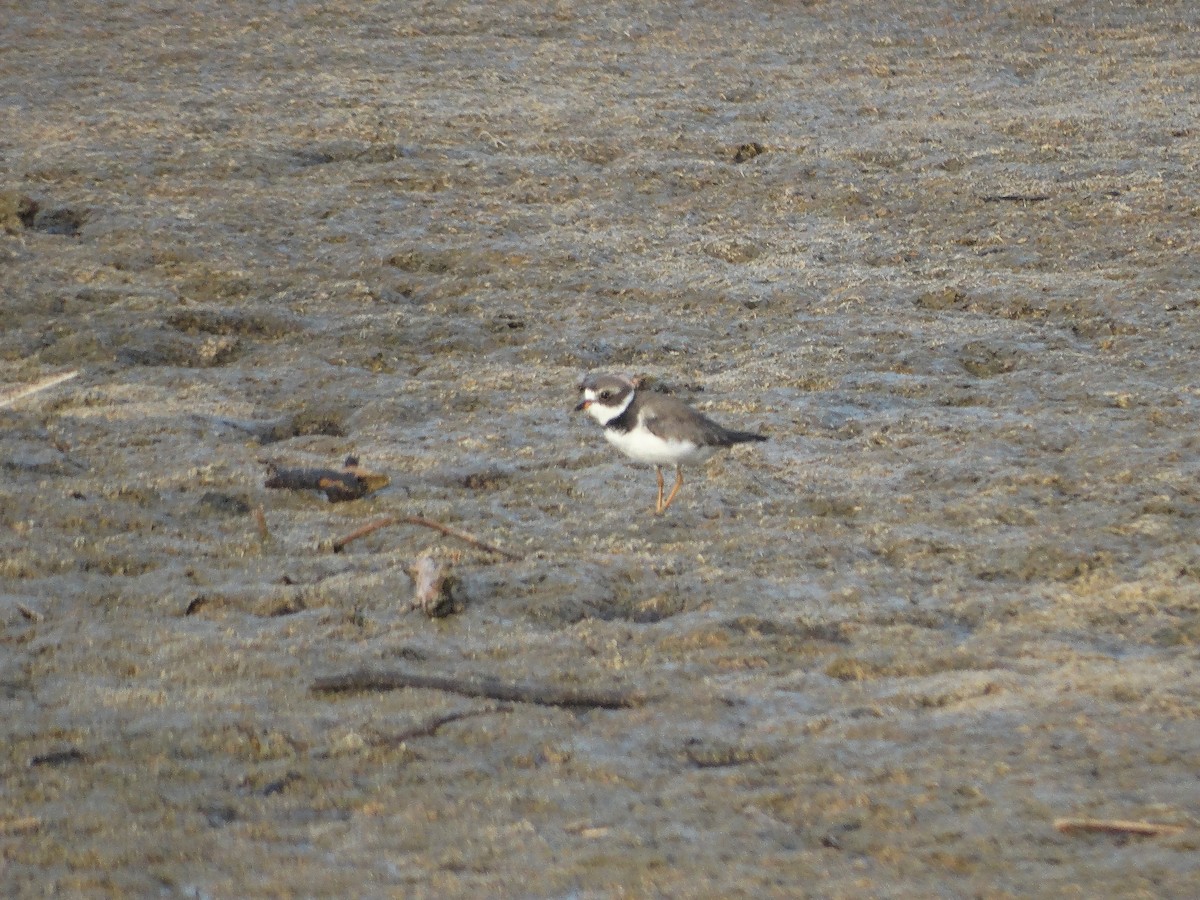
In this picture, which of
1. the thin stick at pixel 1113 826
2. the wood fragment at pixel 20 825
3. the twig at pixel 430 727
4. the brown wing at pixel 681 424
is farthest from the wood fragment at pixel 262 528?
the thin stick at pixel 1113 826

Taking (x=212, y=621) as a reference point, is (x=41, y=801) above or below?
above

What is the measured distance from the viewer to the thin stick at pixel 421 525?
456 centimetres

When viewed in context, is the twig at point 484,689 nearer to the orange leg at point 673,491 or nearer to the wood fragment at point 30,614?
the wood fragment at point 30,614

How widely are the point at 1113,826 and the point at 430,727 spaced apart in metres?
1.53

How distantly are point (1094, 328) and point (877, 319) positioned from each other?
3.37 feet

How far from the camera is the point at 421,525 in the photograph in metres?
4.82

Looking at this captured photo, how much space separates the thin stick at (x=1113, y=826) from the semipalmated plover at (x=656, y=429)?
2.45 m

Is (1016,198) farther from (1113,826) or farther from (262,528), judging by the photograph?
(1113,826)

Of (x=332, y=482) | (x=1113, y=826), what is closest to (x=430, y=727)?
(x=1113, y=826)

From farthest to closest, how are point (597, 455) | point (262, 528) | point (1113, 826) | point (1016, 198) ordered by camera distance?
1. point (1016, 198)
2. point (597, 455)
3. point (262, 528)
4. point (1113, 826)

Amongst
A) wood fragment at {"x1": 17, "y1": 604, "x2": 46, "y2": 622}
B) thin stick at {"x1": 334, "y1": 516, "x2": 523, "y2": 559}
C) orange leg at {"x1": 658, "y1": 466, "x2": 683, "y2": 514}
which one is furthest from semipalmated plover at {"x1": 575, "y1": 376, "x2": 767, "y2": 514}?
wood fragment at {"x1": 17, "y1": 604, "x2": 46, "y2": 622}

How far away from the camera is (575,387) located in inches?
246

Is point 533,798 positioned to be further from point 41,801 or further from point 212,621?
point 212,621

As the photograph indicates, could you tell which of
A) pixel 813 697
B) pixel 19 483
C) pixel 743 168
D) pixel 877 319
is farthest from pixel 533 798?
pixel 743 168
